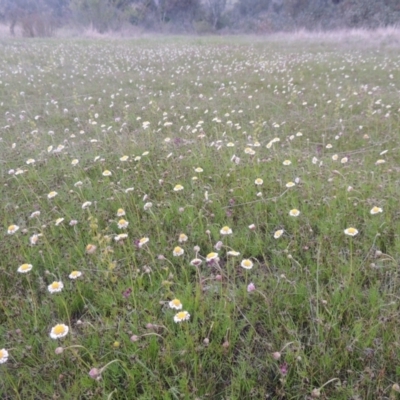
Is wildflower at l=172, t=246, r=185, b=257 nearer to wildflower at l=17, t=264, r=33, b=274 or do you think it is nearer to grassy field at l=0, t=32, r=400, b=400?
grassy field at l=0, t=32, r=400, b=400

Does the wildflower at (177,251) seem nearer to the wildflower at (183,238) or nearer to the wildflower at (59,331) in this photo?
the wildflower at (183,238)

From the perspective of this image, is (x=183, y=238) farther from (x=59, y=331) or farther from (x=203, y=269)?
(x=59, y=331)

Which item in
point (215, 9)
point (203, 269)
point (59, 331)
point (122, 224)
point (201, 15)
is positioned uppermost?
point (215, 9)

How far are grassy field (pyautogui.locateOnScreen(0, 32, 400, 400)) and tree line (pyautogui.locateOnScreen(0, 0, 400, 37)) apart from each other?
21561mm

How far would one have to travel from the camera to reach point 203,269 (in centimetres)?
241

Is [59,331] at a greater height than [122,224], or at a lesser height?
lesser

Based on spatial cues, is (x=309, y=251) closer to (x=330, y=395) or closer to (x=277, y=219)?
(x=277, y=219)

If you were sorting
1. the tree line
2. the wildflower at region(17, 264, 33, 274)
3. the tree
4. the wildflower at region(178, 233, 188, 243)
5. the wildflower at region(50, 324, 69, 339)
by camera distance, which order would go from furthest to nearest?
1. the tree
2. the tree line
3. the wildflower at region(178, 233, 188, 243)
4. the wildflower at region(17, 264, 33, 274)
5. the wildflower at region(50, 324, 69, 339)

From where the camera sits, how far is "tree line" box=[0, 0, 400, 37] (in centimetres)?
2395

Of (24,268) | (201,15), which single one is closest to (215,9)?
(201,15)

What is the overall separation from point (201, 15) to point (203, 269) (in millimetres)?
36109

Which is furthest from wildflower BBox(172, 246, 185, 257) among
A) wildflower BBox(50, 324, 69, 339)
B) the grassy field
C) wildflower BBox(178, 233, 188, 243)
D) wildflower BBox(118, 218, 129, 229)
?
wildflower BBox(50, 324, 69, 339)

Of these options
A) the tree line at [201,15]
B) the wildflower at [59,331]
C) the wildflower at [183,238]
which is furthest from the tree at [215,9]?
the wildflower at [59,331]

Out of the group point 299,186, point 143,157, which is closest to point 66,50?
point 143,157
